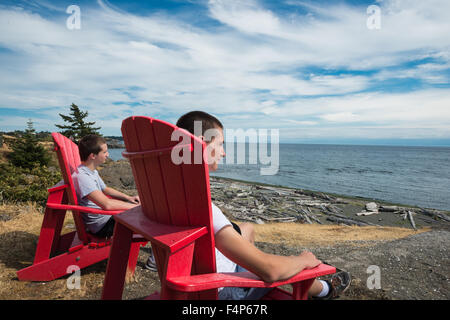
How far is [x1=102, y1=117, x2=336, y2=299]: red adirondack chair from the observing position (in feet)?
4.06

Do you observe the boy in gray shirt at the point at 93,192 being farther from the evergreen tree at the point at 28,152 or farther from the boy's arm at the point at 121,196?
the evergreen tree at the point at 28,152

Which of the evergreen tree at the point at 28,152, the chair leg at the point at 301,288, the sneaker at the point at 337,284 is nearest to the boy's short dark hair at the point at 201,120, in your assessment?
the chair leg at the point at 301,288

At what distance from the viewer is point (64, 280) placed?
117 inches

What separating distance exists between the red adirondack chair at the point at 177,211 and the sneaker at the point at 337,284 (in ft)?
3.27

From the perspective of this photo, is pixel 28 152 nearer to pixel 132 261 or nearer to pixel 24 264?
pixel 24 264

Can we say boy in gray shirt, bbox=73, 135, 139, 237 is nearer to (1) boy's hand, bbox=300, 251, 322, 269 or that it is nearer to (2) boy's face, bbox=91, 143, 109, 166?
(2) boy's face, bbox=91, 143, 109, 166

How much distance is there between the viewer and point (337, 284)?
8.34ft

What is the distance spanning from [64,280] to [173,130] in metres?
2.73

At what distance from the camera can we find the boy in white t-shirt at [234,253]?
1.36 metres

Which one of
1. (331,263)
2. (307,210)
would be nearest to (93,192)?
(331,263)

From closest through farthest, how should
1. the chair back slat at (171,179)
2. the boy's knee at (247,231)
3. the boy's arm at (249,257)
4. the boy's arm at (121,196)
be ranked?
the chair back slat at (171,179), the boy's arm at (249,257), the boy's knee at (247,231), the boy's arm at (121,196)

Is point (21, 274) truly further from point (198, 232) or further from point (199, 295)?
point (198, 232)

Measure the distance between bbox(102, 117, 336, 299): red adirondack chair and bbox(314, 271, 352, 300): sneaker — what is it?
100 centimetres
